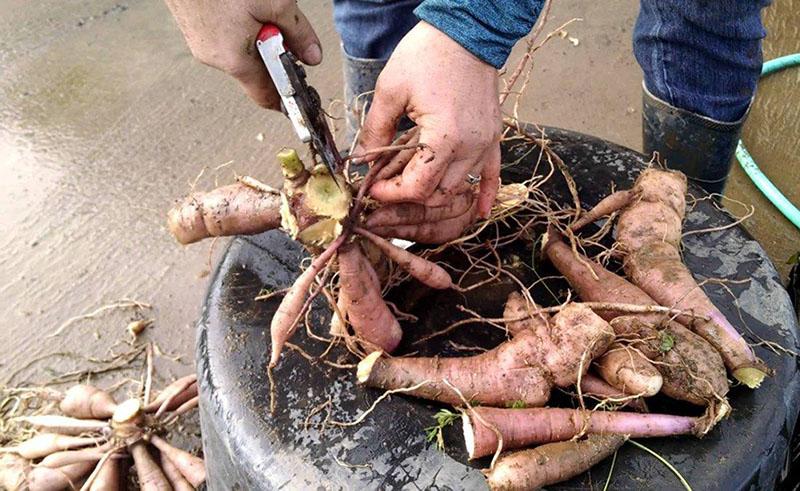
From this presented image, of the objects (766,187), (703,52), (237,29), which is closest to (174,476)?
(237,29)

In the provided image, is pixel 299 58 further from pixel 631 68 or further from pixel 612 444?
pixel 631 68

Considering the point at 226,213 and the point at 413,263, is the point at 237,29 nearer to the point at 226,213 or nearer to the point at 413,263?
the point at 226,213

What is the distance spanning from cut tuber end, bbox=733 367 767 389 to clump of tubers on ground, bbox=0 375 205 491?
1274 mm

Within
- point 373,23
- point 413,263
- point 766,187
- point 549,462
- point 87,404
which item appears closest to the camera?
point 549,462

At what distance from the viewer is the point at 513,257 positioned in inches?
58.9

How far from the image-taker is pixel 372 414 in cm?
115

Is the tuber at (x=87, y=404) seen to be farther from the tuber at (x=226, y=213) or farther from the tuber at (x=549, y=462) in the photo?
the tuber at (x=549, y=462)

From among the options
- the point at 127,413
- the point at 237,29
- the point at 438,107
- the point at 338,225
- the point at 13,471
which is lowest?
the point at 13,471

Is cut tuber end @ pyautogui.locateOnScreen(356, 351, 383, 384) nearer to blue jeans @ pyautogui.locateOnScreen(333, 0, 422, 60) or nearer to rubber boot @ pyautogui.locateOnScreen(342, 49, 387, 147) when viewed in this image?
rubber boot @ pyautogui.locateOnScreen(342, 49, 387, 147)

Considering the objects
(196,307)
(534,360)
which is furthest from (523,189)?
(196,307)

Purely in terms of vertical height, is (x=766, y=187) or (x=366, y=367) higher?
(x=366, y=367)

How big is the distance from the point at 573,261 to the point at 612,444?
42 cm

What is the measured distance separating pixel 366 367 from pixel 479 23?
0.60 meters

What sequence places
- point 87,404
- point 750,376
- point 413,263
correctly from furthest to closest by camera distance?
point 87,404, point 413,263, point 750,376
